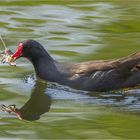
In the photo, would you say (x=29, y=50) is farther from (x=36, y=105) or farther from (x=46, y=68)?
(x=36, y=105)

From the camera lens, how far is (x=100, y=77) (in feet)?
30.2

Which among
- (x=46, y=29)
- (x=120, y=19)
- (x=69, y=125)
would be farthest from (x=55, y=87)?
(x=120, y=19)

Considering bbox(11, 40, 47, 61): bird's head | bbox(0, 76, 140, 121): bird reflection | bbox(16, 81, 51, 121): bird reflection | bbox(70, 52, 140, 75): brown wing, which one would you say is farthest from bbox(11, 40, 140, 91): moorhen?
bbox(11, 40, 47, 61): bird's head

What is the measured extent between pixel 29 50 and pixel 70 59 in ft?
2.81

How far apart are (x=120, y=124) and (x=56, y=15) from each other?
5786 mm

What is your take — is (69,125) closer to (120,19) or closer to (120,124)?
(120,124)

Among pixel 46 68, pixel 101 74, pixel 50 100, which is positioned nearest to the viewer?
pixel 50 100

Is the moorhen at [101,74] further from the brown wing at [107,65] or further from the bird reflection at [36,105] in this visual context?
the bird reflection at [36,105]

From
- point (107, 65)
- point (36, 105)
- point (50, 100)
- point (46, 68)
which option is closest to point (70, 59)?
point (46, 68)

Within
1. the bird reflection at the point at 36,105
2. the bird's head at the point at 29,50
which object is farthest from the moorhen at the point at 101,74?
the bird's head at the point at 29,50

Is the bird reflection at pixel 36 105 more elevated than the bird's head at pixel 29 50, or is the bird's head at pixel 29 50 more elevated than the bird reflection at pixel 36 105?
the bird's head at pixel 29 50

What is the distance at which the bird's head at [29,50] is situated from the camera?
9.65 metres

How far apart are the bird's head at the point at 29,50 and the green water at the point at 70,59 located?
0.91 feet

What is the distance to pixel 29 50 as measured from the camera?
382 inches
